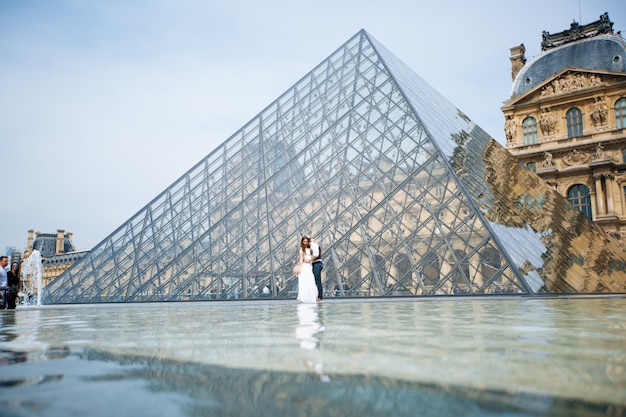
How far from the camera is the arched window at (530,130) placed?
37375mm

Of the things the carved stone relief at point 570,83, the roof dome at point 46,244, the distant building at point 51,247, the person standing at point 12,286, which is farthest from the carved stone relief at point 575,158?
the roof dome at point 46,244

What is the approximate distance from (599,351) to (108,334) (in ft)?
10.0

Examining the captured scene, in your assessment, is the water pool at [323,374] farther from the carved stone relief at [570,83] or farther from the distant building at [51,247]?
the distant building at [51,247]

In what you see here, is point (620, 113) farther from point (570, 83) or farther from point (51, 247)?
point (51, 247)

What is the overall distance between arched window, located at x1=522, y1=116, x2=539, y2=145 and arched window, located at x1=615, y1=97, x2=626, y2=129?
492 cm

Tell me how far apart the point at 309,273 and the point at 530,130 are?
107 ft

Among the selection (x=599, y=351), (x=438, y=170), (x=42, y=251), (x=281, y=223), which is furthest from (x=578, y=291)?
(x=42, y=251)

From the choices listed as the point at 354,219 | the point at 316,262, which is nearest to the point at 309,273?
the point at 316,262

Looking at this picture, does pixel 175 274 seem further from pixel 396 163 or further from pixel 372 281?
Answer: pixel 396 163

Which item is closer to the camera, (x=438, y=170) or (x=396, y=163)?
(x=438, y=170)

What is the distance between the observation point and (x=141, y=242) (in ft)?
49.4

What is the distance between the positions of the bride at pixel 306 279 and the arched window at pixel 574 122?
31.5 metres

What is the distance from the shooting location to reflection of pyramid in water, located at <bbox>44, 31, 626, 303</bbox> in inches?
413

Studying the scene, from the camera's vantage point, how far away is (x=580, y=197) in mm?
34219
